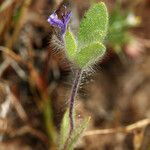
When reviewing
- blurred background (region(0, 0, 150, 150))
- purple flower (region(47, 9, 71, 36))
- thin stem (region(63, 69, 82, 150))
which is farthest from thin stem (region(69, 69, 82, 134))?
blurred background (region(0, 0, 150, 150))

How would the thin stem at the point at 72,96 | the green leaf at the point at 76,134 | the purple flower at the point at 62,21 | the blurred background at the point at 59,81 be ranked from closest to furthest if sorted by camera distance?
the purple flower at the point at 62,21 < the thin stem at the point at 72,96 < the green leaf at the point at 76,134 < the blurred background at the point at 59,81

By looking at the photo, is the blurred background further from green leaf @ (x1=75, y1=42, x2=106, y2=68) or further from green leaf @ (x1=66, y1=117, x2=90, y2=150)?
green leaf @ (x1=75, y1=42, x2=106, y2=68)

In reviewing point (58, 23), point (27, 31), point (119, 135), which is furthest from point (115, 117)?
point (58, 23)

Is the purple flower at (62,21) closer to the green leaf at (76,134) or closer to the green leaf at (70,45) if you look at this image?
the green leaf at (70,45)

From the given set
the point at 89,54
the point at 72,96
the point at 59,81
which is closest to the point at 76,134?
the point at 72,96

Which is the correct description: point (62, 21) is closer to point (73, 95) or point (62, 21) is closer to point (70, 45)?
point (70, 45)

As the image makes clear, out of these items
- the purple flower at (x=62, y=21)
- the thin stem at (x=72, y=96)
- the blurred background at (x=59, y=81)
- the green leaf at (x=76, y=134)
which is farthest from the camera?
the blurred background at (x=59, y=81)

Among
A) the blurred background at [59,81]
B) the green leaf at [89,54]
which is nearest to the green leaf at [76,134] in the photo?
the green leaf at [89,54]
